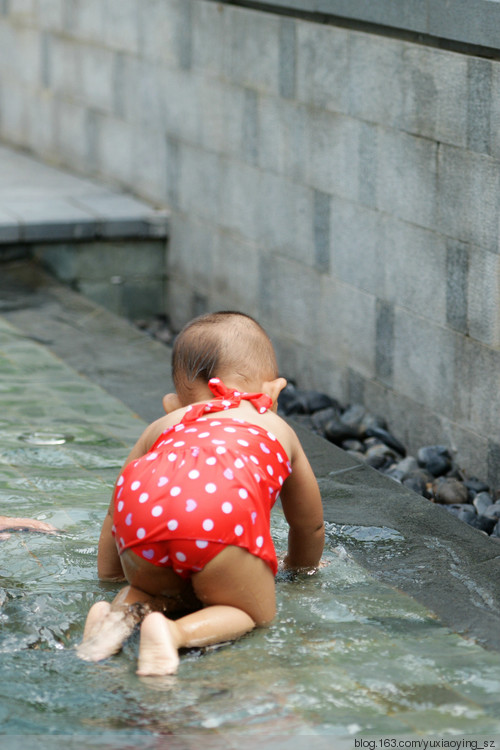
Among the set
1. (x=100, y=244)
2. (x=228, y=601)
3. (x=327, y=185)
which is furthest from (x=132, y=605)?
(x=100, y=244)

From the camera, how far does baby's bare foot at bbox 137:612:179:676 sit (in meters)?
2.82

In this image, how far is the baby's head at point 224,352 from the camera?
10.9ft

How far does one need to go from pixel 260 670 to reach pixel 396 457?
2.66m

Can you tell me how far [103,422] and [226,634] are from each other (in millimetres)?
2293

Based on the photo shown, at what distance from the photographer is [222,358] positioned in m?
3.33

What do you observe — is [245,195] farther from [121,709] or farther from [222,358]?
[121,709]

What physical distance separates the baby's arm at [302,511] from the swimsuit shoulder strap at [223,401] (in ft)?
0.60

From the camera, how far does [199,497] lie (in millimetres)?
3027

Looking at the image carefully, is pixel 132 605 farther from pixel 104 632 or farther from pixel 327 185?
pixel 327 185

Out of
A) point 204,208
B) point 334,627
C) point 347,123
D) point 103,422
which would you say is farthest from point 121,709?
point 204,208

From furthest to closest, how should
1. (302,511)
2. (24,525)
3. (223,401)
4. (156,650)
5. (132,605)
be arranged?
(24,525)
(302,511)
(223,401)
(132,605)
(156,650)

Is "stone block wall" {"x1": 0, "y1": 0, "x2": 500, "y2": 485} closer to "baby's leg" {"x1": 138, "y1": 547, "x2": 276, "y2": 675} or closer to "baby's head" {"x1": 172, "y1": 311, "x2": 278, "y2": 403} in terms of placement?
"baby's head" {"x1": 172, "y1": 311, "x2": 278, "y2": 403}

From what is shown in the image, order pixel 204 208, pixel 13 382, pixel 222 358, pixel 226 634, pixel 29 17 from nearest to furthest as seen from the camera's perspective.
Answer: pixel 226 634 → pixel 222 358 → pixel 13 382 → pixel 204 208 → pixel 29 17

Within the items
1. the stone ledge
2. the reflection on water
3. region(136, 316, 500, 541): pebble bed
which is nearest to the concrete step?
the stone ledge
